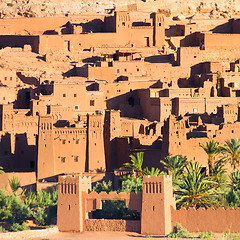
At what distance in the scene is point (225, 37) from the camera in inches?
2975

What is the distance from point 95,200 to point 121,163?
734cm

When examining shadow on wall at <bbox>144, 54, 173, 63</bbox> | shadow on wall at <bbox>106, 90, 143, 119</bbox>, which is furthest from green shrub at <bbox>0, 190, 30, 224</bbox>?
shadow on wall at <bbox>144, 54, 173, 63</bbox>

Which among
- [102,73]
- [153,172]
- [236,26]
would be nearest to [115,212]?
[153,172]

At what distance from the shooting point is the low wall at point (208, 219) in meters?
51.6

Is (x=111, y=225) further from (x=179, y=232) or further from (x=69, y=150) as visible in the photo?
(x=69, y=150)

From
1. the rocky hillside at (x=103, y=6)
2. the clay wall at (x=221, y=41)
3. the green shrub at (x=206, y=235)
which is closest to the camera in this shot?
the green shrub at (x=206, y=235)

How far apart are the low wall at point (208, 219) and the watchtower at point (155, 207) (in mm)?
573

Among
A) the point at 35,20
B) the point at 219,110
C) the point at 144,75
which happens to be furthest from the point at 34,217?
the point at 35,20

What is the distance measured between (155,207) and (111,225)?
2.34 metres

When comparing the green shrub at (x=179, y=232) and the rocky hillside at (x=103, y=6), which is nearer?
the green shrub at (x=179, y=232)

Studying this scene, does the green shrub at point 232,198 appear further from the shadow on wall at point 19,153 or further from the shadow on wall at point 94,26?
the shadow on wall at point 94,26

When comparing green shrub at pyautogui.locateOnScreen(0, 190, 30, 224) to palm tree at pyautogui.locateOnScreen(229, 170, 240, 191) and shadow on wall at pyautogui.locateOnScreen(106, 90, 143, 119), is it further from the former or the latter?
shadow on wall at pyautogui.locateOnScreen(106, 90, 143, 119)

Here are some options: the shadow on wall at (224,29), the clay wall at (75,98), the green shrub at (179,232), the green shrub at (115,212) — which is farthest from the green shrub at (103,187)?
the shadow on wall at (224,29)

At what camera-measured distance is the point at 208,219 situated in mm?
51781
